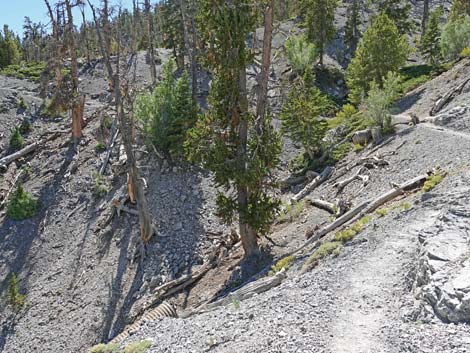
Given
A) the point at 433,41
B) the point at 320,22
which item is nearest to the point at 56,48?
the point at 320,22

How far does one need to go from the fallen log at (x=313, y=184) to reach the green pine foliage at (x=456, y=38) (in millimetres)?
19791

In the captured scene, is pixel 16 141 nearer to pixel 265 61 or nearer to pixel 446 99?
pixel 265 61

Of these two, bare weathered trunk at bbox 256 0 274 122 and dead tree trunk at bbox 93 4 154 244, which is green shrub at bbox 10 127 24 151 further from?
bare weathered trunk at bbox 256 0 274 122

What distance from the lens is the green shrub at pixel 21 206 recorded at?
21438mm

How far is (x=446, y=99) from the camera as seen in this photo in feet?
82.6

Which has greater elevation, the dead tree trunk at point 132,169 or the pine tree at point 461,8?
the pine tree at point 461,8

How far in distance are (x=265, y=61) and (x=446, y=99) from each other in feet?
49.9

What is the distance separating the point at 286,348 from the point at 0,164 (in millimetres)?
21889

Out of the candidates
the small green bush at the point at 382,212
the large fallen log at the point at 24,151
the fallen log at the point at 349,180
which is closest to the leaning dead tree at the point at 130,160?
the fallen log at the point at 349,180

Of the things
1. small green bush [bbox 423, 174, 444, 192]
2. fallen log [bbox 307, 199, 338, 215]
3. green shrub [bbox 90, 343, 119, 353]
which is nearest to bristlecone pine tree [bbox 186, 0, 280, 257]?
fallen log [bbox 307, 199, 338, 215]

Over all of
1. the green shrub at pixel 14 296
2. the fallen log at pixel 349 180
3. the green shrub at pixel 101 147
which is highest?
the green shrub at pixel 101 147

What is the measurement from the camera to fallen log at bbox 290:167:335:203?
2094 centimetres

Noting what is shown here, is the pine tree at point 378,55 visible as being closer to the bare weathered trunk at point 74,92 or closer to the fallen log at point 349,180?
A: the fallen log at point 349,180

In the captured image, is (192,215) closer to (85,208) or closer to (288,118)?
(85,208)
